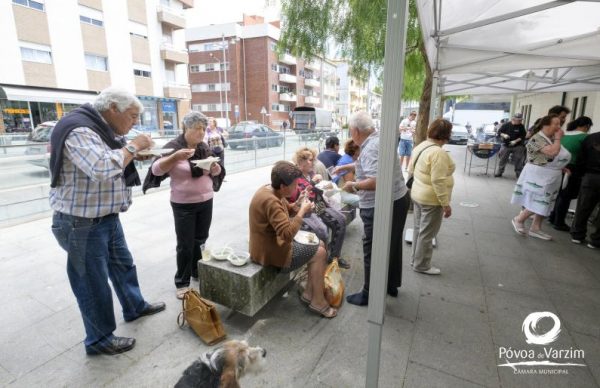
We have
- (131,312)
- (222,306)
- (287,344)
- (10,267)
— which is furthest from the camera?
(10,267)

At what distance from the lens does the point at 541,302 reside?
Result: 316cm

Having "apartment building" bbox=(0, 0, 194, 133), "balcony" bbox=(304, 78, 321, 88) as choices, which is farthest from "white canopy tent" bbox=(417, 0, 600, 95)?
"balcony" bbox=(304, 78, 321, 88)

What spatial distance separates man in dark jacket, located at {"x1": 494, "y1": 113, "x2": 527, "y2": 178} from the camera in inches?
363

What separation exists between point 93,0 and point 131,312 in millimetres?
24835

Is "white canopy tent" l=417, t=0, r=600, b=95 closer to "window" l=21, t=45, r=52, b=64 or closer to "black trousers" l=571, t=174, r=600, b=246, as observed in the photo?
"black trousers" l=571, t=174, r=600, b=246

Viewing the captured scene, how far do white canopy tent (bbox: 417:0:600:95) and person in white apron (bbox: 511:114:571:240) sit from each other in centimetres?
106

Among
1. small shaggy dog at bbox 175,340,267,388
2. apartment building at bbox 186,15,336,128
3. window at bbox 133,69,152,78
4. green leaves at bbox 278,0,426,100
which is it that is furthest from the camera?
apartment building at bbox 186,15,336,128

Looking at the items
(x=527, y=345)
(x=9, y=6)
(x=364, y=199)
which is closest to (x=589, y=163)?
(x=527, y=345)

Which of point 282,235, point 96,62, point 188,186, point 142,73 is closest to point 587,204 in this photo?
point 282,235

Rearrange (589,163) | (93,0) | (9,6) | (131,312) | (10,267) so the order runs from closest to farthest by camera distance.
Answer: (131,312) → (10,267) → (589,163) → (9,6) → (93,0)

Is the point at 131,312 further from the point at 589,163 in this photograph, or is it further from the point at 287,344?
the point at 589,163

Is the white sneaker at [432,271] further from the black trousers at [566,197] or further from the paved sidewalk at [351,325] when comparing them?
the black trousers at [566,197]

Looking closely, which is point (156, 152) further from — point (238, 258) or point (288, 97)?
point (288, 97)

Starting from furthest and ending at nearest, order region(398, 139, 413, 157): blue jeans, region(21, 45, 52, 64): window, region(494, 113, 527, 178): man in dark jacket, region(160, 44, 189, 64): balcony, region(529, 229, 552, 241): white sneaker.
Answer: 1. region(160, 44, 189, 64): balcony
2. region(21, 45, 52, 64): window
3. region(398, 139, 413, 157): blue jeans
4. region(494, 113, 527, 178): man in dark jacket
5. region(529, 229, 552, 241): white sneaker
